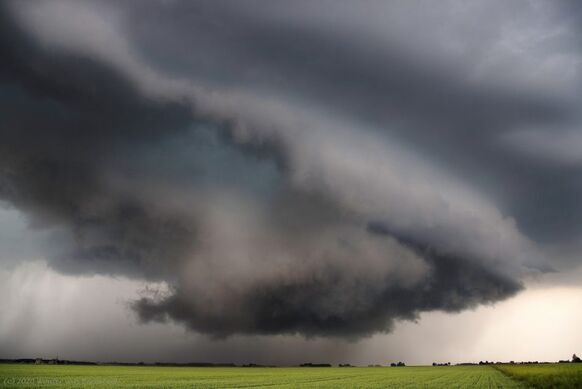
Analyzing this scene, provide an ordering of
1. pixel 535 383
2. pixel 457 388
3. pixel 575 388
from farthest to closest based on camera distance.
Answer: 1. pixel 535 383
2. pixel 457 388
3. pixel 575 388

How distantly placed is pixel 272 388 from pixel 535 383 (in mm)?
34988

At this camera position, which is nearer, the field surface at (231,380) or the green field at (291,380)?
the green field at (291,380)

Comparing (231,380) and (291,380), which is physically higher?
(231,380)

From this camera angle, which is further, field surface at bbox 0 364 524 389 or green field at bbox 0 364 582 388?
field surface at bbox 0 364 524 389

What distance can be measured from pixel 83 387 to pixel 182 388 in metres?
11.2

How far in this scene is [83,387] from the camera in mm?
51750

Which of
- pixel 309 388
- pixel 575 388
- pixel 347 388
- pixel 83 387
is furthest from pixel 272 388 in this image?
pixel 575 388

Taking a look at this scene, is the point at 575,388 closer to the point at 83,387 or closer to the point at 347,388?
the point at 347,388

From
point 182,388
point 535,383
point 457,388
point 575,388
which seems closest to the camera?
point 575,388

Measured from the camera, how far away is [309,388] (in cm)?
5422

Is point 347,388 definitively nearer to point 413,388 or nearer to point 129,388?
point 413,388

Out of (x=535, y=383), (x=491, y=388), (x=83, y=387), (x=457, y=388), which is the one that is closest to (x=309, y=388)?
(x=457, y=388)

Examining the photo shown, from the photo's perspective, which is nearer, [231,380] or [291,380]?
[231,380]

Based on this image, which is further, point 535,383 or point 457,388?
point 535,383
